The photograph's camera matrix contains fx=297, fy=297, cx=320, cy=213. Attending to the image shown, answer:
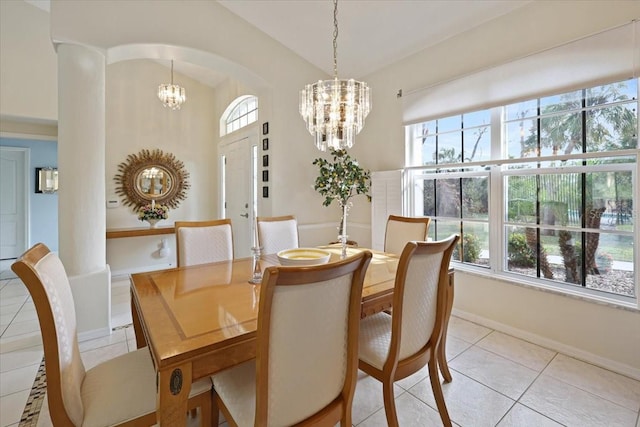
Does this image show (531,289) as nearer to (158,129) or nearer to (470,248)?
(470,248)

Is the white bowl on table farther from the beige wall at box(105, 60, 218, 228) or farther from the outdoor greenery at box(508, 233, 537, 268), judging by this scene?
the beige wall at box(105, 60, 218, 228)

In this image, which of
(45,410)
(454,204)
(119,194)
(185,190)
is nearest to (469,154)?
(454,204)

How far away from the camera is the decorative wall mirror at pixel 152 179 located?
4.58 meters

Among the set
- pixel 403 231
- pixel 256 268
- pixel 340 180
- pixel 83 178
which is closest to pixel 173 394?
pixel 256 268

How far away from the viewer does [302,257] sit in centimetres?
199

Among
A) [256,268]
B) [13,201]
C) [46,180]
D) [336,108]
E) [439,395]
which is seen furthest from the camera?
[46,180]

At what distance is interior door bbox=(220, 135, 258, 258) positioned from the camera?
4.46 m

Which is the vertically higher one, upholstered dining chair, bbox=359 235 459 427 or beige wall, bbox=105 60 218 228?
beige wall, bbox=105 60 218 228

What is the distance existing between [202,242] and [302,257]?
0.85 m

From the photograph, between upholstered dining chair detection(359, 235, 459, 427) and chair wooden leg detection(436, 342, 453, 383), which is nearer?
upholstered dining chair detection(359, 235, 459, 427)

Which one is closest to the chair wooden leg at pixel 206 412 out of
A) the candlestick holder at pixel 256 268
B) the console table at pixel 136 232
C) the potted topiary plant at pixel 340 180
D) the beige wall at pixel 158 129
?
the candlestick holder at pixel 256 268

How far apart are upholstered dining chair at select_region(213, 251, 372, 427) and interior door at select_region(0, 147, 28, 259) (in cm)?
670

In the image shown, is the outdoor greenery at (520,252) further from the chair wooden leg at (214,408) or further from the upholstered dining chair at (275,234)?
the chair wooden leg at (214,408)

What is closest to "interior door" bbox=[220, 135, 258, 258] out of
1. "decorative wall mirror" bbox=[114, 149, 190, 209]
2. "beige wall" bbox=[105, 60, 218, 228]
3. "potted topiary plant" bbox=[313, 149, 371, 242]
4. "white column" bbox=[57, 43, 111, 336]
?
"beige wall" bbox=[105, 60, 218, 228]
